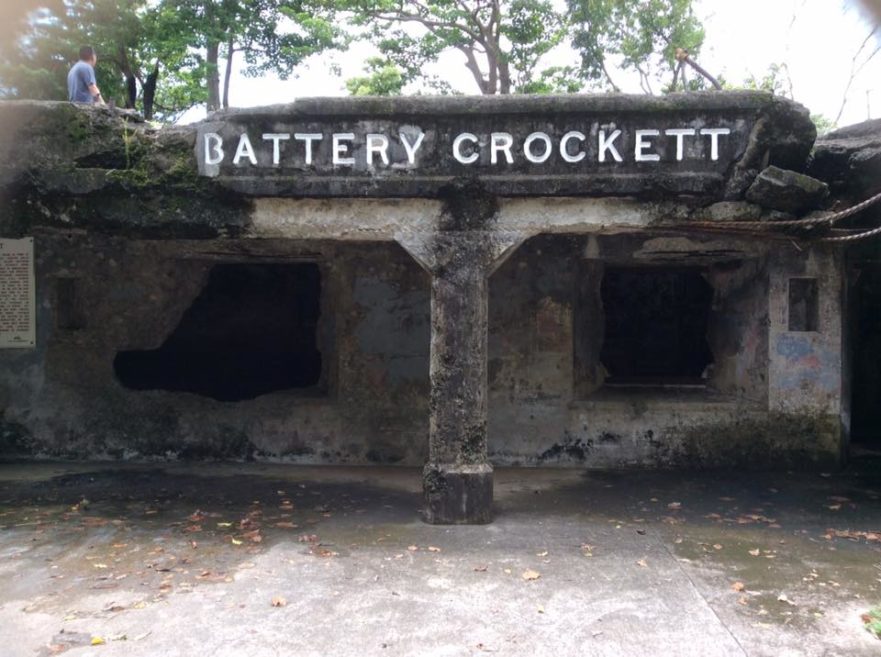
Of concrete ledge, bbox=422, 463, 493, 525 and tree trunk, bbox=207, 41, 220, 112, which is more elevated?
tree trunk, bbox=207, 41, 220, 112

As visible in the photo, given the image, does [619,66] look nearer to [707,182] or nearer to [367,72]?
[367,72]

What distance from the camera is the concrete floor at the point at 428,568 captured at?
4.18 m

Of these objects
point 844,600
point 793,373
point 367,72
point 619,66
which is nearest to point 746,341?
point 793,373

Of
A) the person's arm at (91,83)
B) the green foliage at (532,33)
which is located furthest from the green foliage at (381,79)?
the person's arm at (91,83)

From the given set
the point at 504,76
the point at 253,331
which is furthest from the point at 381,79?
the point at 253,331

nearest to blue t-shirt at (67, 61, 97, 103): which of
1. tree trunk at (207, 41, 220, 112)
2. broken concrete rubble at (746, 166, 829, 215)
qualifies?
broken concrete rubble at (746, 166, 829, 215)

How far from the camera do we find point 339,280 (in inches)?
345

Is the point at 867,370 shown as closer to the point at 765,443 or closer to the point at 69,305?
the point at 765,443

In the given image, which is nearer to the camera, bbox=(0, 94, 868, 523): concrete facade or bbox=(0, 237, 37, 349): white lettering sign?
bbox=(0, 94, 868, 523): concrete facade

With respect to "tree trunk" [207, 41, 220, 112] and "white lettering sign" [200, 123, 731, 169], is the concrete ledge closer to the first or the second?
"white lettering sign" [200, 123, 731, 169]

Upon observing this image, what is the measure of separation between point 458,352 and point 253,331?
177 inches

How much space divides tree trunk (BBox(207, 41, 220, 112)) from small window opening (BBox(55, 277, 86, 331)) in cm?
980

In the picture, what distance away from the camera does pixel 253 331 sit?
394 inches

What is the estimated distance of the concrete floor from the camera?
418 cm
